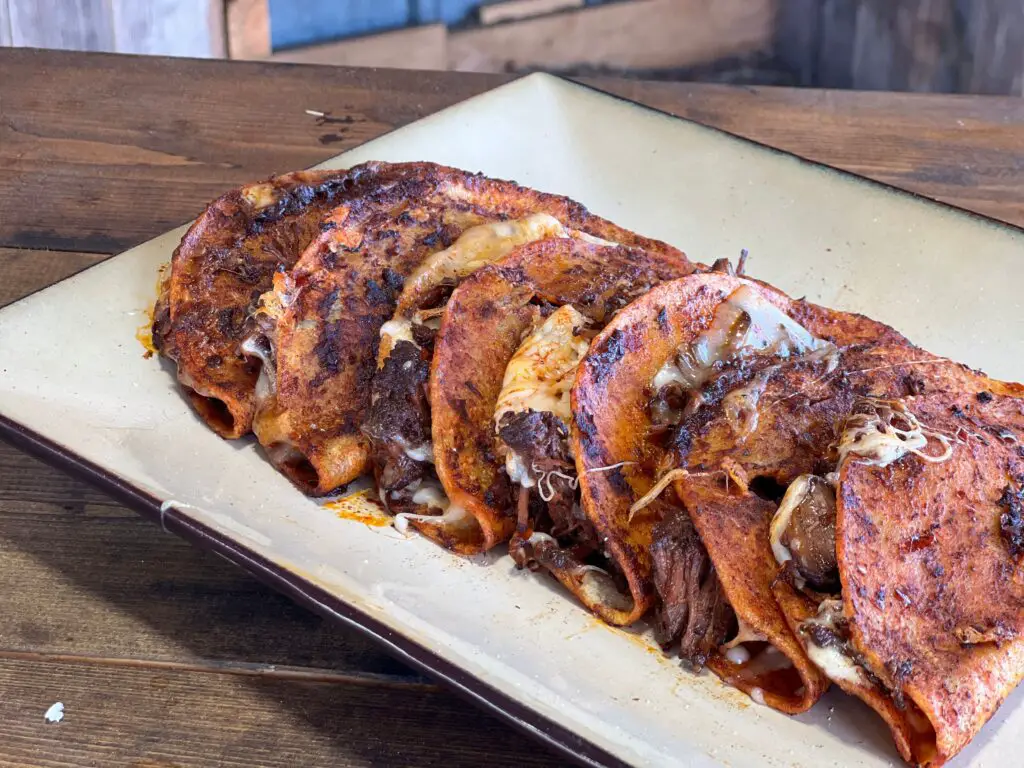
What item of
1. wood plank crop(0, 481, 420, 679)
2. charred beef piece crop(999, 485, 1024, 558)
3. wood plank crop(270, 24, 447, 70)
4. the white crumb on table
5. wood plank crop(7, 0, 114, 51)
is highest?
wood plank crop(7, 0, 114, 51)

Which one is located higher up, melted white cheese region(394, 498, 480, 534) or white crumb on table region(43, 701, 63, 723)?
melted white cheese region(394, 498, 480, 534)

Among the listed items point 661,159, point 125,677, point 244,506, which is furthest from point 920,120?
point 125,677

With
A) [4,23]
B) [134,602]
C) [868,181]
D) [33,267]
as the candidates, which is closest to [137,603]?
[134,602]

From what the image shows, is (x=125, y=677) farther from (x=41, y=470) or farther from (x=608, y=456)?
(x=608, y=456)

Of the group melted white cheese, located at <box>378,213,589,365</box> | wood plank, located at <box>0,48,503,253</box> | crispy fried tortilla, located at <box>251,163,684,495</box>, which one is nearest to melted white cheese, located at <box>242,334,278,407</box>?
crispy fried tortilla, located at <box>251,163,684,495</box>

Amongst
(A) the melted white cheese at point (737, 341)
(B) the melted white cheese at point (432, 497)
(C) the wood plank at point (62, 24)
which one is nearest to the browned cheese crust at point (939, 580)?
(A) the melted white cheese at point (737, 341)

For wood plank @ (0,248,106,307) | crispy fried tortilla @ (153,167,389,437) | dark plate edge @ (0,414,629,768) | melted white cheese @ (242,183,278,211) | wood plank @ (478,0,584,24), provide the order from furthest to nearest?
wood plank @ (478,0,584,24)
wood plank @ (0,248,106,307)
melted white cheese @ (242,183,278,211)
crispy fried tortilla @ (153,167,389,437)
dark plate edge @ (0,414,629,768)

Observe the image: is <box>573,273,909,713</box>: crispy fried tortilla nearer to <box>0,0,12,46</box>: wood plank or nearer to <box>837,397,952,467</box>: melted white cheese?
<box>837,397,952,467</box>: melted white cheese

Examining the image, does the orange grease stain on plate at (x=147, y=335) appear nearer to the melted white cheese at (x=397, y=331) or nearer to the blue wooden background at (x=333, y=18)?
the melted white cheese at (x=397, y=331)
